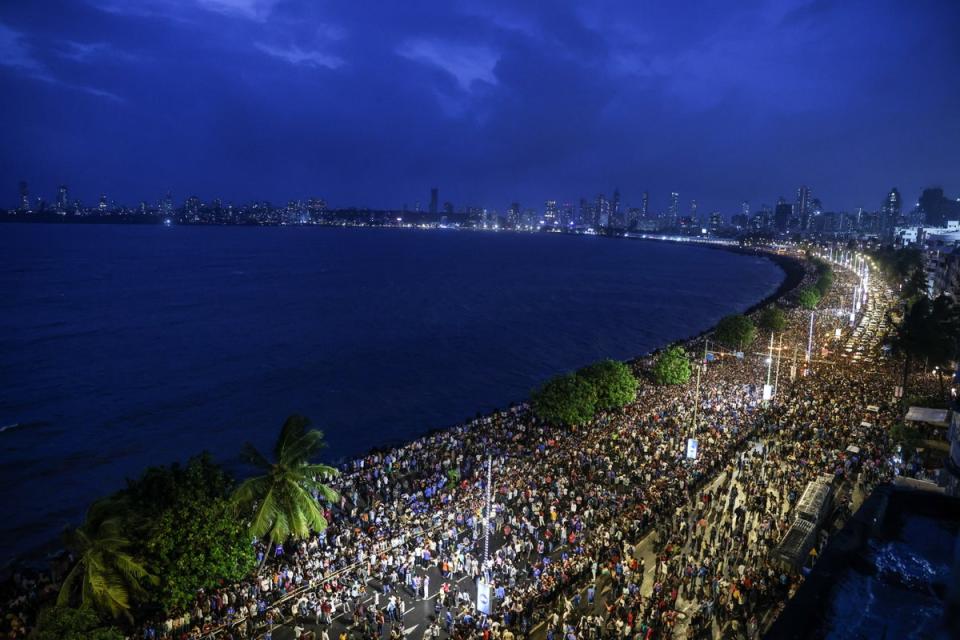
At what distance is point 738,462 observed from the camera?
85.9 ft

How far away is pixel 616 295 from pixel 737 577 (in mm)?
94858

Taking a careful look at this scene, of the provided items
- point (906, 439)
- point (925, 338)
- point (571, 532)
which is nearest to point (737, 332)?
point (925, 338)

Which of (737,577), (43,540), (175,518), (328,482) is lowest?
(43,540)

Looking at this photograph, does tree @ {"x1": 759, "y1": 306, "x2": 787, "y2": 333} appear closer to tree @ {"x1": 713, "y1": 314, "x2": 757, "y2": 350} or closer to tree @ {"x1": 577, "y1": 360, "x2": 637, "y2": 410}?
tree @ {"x1": 713, "y1": 314, "x2": 757, "y2": 350}

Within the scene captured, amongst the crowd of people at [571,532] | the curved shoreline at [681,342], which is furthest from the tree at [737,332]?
the crowd of people at [571,532]

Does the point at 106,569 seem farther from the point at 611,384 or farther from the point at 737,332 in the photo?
the point at 737,332

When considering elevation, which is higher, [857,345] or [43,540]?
[857,345]

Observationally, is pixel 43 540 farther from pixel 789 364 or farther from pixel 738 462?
pixel 789 364

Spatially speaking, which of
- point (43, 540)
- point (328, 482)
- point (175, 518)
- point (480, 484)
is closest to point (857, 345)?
point (480, 484)

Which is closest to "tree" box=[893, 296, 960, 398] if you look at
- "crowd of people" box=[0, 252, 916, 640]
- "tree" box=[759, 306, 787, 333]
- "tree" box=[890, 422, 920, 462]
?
"crowd of people" box=[0, 252, 916, 640]

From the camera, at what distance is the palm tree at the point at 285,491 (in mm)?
18766

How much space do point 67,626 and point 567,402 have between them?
24.6m

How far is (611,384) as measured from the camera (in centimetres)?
3541

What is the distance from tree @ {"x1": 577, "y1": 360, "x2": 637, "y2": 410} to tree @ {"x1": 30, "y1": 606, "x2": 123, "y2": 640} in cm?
2634
